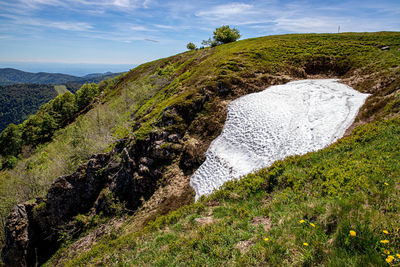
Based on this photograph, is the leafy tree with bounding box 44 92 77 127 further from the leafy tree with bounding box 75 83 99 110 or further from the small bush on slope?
the small bush on slope

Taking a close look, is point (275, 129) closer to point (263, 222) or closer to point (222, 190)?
point (222, 190)

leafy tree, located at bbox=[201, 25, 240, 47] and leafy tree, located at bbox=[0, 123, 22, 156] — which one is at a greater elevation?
leafy tree, located at bbox=[201, 25, 240, 47]

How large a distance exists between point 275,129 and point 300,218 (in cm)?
1356

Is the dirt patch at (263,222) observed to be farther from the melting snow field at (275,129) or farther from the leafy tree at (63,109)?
the leafy tree at (63,109)

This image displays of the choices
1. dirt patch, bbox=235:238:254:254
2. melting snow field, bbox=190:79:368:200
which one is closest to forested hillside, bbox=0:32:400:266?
dirt patch, bbox=235:238:254:254

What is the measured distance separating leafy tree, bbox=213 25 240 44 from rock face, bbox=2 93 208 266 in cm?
7443

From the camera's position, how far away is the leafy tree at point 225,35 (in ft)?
273

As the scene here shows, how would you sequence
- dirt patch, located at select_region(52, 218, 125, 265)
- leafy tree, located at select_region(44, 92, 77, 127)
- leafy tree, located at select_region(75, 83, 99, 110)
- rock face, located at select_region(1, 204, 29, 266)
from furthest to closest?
leafy tree, located at select_region(75, 83, 99, 110)
leafy tree, located at select_region(44, 92, 77, 127)
rock face, located at select_region(1, 204, 29, 266)
dirt patch, located at select_region(52, 218, 125, 265)

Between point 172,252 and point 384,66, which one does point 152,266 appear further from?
point 384,66

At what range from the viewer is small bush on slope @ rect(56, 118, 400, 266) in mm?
4578

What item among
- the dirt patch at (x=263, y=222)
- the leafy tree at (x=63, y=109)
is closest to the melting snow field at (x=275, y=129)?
the dirt patch at (x=263, y=222)

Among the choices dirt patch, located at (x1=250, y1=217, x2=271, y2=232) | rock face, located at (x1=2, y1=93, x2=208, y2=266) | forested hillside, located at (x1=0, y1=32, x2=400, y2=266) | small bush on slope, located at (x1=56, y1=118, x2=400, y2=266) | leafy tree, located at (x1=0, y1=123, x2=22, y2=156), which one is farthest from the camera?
leafy tree, located at (x1=0, y1=123, x2=22, y2=156)

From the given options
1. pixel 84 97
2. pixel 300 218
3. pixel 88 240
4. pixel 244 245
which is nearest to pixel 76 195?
pixel 88 240

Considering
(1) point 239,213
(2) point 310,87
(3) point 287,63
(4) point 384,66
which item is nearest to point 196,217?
(1) point 239,213
